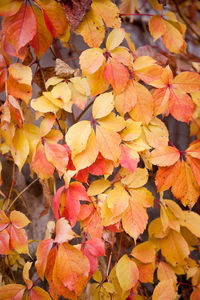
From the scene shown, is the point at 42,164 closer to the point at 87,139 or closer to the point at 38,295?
the point at 87,139

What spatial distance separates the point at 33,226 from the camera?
3.21 ft

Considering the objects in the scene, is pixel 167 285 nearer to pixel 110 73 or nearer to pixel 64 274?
pixel 64 274

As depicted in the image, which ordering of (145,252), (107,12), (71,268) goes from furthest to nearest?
1. (145,252)
2. (107,12)
3. (71,268)

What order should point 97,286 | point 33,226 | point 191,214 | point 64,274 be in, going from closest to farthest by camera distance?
point 64,274 → point 97,286 → point 191,214 → point 33,226

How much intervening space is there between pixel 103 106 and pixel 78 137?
10 centimetres

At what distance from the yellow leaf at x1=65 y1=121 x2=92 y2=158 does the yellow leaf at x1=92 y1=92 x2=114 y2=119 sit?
4 cm

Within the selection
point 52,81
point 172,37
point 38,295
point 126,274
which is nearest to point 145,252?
point 126,274

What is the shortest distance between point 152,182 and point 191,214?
173mm

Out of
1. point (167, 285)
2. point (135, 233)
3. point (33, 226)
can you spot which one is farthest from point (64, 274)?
point (33, 226)

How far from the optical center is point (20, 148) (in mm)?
627

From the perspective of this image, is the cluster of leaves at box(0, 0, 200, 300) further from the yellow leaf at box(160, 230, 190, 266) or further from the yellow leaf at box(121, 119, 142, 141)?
the yellow leaf at box(160, 230, 190, 266)

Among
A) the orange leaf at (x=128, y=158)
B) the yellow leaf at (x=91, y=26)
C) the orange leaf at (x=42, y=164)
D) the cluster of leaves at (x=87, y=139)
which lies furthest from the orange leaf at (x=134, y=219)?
the yellow leaf at (x=91, y=26)

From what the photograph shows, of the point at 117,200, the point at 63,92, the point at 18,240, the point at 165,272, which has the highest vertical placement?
the point at 63,92

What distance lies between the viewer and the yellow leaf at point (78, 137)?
0.56 m
